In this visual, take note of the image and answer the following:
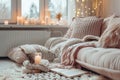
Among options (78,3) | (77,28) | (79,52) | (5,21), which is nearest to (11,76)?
(79,52)

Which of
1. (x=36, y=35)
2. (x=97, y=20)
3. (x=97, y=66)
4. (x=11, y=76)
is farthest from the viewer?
(x=36, y=35)

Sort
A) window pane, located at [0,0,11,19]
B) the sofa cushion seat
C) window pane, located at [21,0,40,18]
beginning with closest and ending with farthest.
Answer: the sofa cushion seat → window pane, located at [0,0,11,19] → window pane, located at [21,0,40,18]

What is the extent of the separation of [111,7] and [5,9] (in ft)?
7.00

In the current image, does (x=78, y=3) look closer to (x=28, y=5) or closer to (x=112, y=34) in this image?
(x=28, y=5)

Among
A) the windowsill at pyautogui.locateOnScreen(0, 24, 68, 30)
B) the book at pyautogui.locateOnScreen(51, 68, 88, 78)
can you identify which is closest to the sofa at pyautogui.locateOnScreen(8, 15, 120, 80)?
the book at pyautogui.locateOnScreen(51, 68, 88, 78)

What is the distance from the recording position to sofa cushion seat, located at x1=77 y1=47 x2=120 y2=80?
8.90ft

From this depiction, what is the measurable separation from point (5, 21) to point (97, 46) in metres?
2.22

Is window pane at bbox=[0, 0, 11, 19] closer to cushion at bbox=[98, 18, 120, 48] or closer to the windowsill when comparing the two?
the windowsill

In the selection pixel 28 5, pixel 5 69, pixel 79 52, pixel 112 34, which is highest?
pixel 28 5

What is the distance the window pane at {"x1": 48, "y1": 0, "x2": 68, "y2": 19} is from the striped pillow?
110cm

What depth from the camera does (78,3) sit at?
5191 mm

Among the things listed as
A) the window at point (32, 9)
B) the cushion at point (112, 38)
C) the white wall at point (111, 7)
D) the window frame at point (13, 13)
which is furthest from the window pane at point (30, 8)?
the cushion at point (112, 38)

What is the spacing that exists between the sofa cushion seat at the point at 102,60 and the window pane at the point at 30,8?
2.08m

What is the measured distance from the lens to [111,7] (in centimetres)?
497
